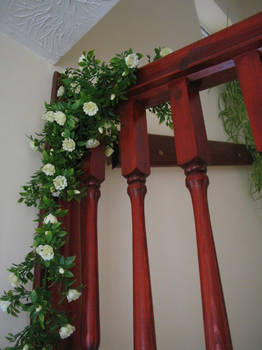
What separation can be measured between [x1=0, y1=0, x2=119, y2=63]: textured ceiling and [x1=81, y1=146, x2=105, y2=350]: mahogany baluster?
40cm

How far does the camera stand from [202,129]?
0.64m

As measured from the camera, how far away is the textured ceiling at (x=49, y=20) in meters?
0.82

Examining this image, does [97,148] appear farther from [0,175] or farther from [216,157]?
[216,157]

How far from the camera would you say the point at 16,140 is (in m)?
0.86

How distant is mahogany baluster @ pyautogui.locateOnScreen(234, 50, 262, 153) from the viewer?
0.53 m

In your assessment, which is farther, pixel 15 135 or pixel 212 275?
pixel 15 135

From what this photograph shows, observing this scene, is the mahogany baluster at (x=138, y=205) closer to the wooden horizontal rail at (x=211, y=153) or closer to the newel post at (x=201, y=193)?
the newel post at (x=201, y=193)

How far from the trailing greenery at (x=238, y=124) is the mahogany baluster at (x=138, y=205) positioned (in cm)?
132

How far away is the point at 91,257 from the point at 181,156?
0.34 metres

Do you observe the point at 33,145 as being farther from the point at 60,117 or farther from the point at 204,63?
the point at 204,63

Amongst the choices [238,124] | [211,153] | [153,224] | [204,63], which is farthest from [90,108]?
Result: [238,124]

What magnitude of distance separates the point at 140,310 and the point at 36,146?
54 centimetres

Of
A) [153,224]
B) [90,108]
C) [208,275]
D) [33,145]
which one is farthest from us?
[153,224]

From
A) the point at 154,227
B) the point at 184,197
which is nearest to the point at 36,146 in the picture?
the point at 154,227
